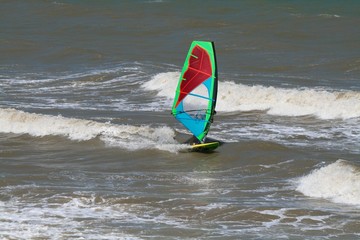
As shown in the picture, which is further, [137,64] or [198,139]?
[137,64]

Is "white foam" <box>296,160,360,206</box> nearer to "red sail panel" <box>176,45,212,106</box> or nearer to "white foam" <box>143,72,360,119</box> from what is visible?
"red sail panel" <box>176,45,212,106</box>

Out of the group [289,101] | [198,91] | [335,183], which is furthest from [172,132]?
[335,183]

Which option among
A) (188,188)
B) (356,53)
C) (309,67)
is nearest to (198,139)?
(188,188)

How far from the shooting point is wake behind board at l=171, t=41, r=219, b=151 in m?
19.1

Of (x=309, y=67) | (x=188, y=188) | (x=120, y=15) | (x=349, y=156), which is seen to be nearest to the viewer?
(x=188, y=188)

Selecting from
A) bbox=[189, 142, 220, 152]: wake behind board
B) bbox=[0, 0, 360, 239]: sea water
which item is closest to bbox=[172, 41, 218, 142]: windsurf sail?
bbox=[189, 142, 220, 152]: wake behind board

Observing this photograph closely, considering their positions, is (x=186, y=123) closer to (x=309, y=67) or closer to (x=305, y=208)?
Result: (x=305, y=208)

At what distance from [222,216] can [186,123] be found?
18.8ft

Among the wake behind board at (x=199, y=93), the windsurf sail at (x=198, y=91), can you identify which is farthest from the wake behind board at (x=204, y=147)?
the windsurf sail at (x=198, y=91)

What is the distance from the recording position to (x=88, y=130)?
22.3m

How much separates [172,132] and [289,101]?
5.33 metres

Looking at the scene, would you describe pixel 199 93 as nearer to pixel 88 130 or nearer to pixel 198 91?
pixel 198 91

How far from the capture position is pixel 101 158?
19.3 meters

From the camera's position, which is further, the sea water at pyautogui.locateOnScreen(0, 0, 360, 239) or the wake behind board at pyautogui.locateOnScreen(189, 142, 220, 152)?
the wake behind board at pyautogui.locateOnScreen(189, 142, 220, 152)
